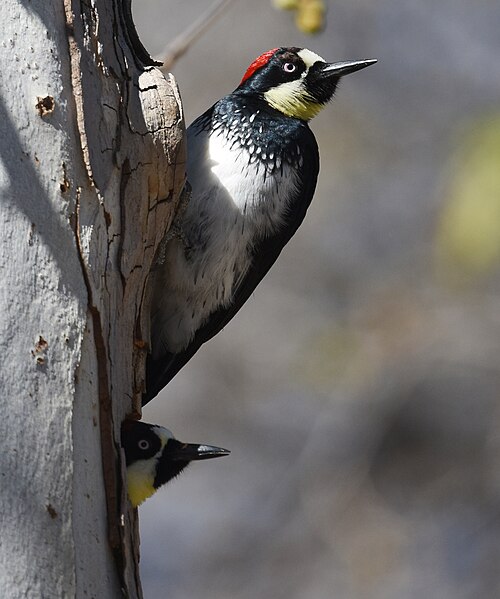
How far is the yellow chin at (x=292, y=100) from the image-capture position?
3572mm

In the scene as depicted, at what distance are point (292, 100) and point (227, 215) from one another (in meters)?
0.54

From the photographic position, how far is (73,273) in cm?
235

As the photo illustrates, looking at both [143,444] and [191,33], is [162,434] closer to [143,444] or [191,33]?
[143,444]

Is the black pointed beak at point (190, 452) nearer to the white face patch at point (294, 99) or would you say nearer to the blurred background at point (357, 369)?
the white face patch at point (294, 99)

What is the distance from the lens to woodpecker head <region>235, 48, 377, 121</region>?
3.60m

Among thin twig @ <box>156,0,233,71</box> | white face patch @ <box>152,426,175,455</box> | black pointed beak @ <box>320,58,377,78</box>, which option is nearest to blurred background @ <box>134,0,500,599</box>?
black pointed beak @ <box>320,58,377,78</box>

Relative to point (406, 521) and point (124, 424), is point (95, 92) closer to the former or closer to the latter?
point (124, 424)

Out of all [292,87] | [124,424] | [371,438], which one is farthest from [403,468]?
[124,424]

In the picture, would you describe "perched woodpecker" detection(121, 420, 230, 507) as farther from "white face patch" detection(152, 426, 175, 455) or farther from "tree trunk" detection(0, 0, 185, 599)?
"tree trunk" detection(0, 0, 185, 599)

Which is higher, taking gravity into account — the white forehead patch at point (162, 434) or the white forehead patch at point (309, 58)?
the white forehead patch at point (309, 58)

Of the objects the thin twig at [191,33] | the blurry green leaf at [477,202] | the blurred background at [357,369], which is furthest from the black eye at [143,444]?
the blurred background at [357,369]

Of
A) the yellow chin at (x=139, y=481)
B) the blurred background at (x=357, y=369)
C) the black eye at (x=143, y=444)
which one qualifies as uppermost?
the black eye at (x=143, y=444)

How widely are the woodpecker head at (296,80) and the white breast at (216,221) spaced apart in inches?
13.7

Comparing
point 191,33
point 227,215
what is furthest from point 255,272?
A: point 191,33
